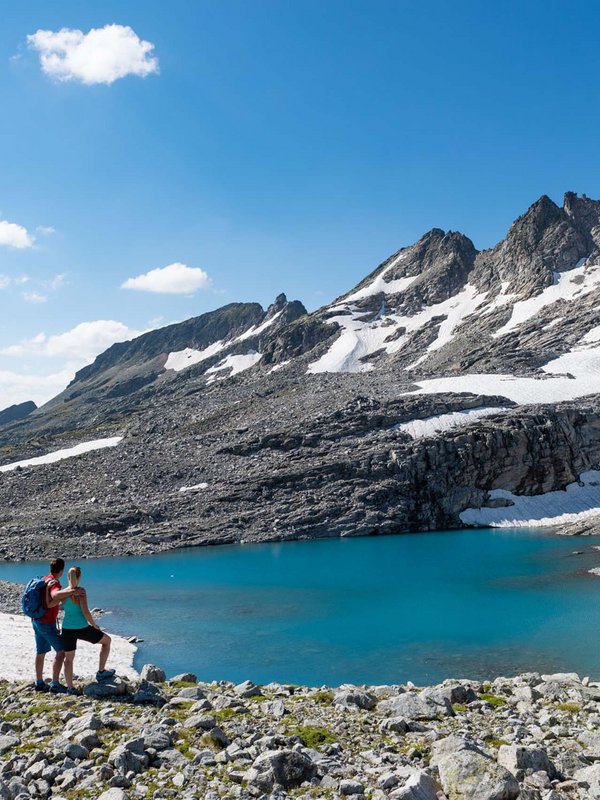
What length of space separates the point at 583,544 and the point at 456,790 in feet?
204

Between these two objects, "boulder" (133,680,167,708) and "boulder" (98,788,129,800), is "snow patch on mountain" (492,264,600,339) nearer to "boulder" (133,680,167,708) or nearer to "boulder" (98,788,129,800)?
"boulder" (133,680,167,708)

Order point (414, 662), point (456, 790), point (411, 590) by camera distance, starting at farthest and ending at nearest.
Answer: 1. point (411, 590)
2. point (414, 662)
3. point (456, 790)

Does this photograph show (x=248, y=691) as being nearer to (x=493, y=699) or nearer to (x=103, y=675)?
(x=103, y=675)

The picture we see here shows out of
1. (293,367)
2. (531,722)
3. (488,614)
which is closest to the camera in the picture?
(531,722)

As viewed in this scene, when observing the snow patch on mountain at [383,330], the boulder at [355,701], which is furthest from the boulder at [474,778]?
Answer: the snow patch on mountain at [383,330]

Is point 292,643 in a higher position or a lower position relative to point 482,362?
lower

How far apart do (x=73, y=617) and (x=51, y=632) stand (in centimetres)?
64

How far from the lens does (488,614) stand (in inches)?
1501

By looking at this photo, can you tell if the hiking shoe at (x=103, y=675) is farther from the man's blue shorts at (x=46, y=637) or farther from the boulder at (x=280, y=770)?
the boulder at (x=280, y=770)

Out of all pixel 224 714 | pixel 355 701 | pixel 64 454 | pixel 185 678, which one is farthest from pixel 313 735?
pixel 64 454

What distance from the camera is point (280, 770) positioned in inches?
376

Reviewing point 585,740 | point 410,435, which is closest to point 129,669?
point 585,740

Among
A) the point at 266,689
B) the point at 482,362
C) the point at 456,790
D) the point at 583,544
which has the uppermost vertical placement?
the point at 482,362

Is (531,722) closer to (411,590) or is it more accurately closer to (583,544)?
(411,590)
